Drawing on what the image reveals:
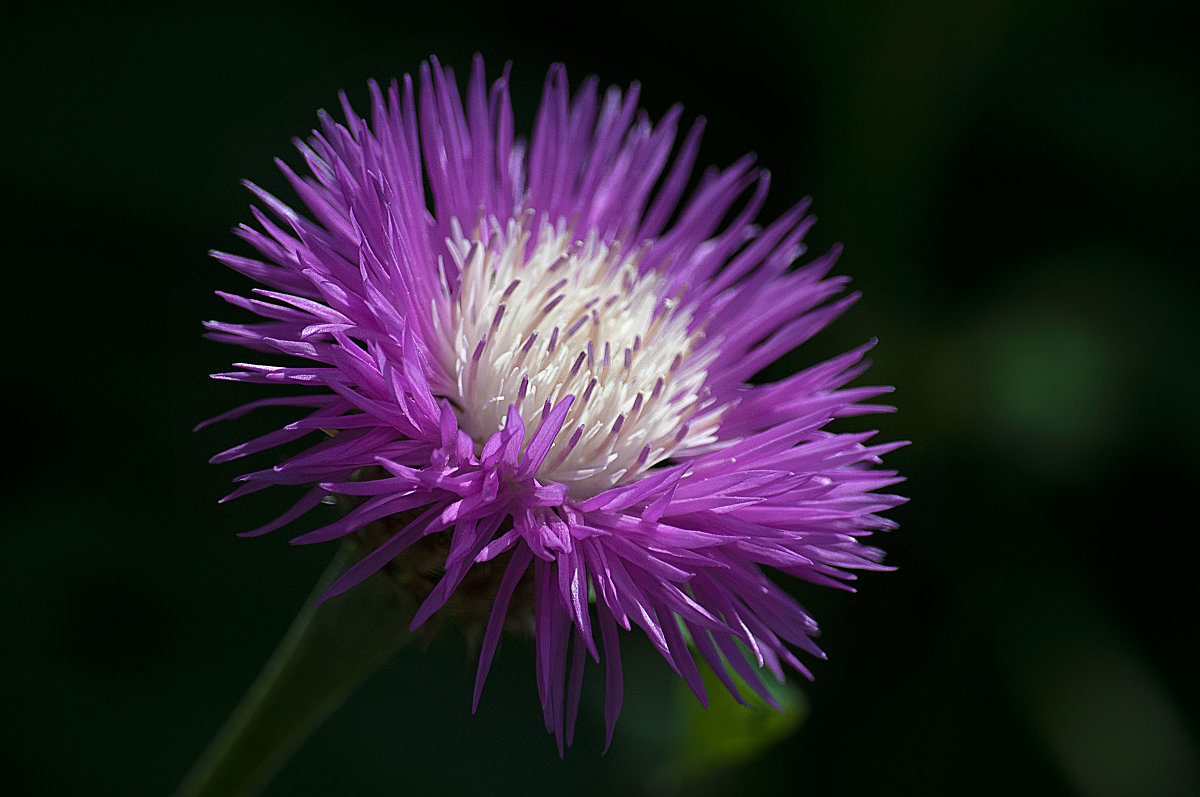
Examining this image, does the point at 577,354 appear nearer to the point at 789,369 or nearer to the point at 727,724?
the point at 727,724

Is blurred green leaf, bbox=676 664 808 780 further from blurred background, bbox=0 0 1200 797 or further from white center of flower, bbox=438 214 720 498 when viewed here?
white center of flower, bbox=438 214 720 498

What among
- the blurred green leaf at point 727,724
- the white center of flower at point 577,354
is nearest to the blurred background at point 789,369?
the blurred green leaf at point 727,724

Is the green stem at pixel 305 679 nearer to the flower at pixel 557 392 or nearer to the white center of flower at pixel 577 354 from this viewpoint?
the flower at pixel 557 392

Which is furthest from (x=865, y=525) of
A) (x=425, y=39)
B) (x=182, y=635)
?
(x=425, y=39)

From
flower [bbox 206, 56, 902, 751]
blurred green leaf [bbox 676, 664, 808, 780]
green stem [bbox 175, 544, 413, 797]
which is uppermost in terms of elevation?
flower [bbox 206, 56, 902, 751]

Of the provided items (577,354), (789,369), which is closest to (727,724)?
(577,354)

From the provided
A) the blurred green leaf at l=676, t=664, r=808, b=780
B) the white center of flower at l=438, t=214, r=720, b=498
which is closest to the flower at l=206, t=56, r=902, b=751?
the white center of flower at l=438, t=214, r=720, b=498
